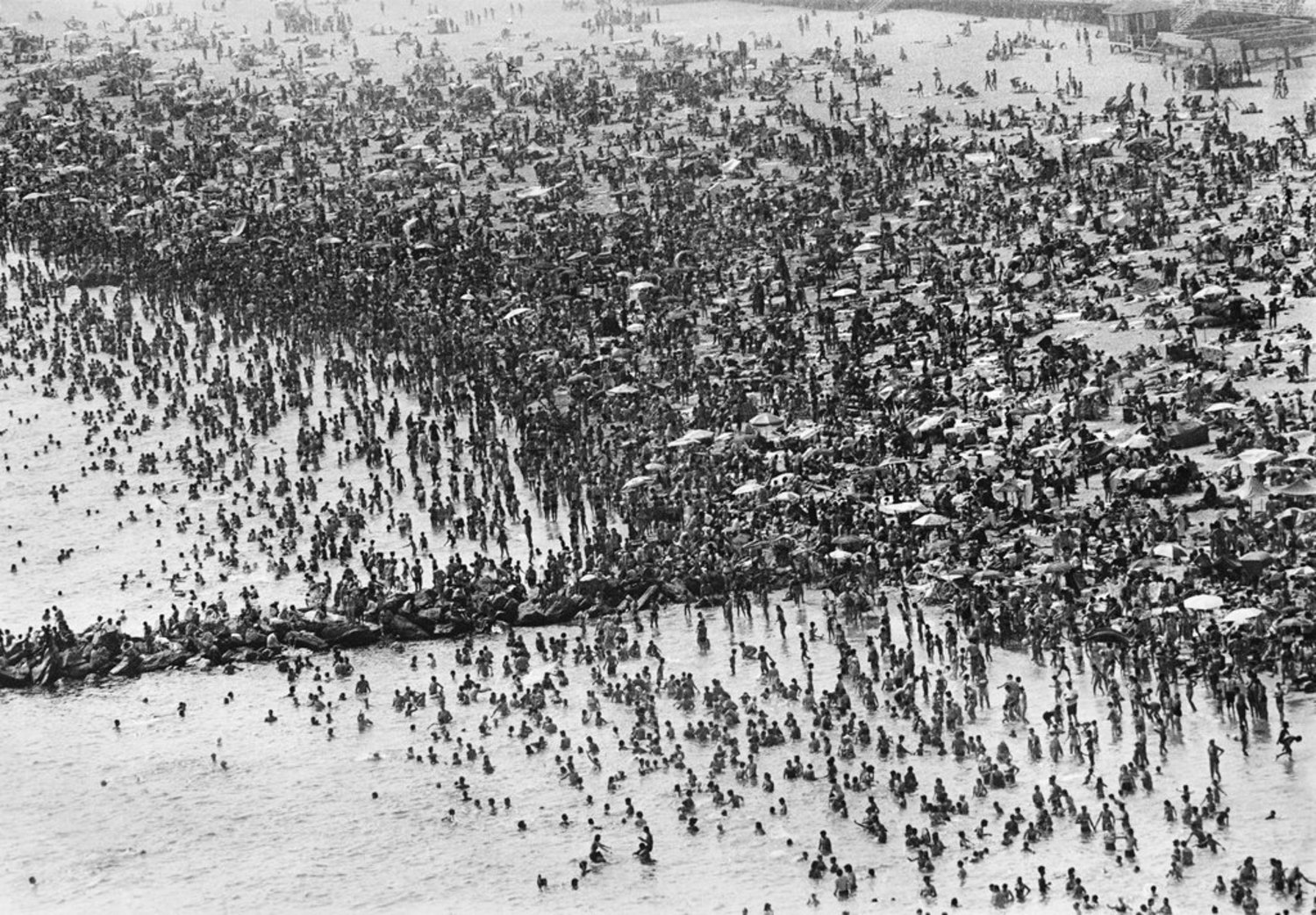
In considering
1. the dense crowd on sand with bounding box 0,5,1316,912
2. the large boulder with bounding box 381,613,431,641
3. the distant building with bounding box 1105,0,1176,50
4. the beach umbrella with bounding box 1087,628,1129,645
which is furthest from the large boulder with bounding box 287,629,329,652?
the distant building with bounding box 1105,0,1176,50

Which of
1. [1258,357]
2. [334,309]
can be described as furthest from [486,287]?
[1258,357]

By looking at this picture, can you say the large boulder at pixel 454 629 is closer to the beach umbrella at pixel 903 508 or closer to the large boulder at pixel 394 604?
the large boulder at pixel 394 604

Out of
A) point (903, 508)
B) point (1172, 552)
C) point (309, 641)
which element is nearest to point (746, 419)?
point (903, 508)

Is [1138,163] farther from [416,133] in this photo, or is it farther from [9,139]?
[9,139]

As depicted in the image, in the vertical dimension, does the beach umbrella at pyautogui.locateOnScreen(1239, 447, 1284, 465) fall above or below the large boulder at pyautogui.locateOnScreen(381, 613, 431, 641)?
above

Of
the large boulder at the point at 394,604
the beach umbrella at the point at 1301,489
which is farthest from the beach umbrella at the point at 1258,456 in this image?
the large boulder at the point at 394,604

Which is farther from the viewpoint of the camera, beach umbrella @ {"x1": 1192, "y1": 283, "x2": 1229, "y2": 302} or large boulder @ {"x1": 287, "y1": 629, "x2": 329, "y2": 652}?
beach umbrella @ {"x1": 1192, "y1": 283, "x2": 1229, "y2": 302}

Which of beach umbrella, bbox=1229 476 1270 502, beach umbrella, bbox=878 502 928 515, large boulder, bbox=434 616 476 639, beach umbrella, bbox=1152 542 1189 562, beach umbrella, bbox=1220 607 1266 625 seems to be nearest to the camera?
beach umbrella, bbox=1220 607 1266 625

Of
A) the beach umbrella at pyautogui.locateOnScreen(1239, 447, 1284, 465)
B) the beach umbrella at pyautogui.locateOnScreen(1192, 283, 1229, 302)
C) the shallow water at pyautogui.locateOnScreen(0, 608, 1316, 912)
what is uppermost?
the beach umbrella at pyautogui.locateOnScreen(1192, 283, 1229, 302)

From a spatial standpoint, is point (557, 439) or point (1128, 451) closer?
point (1128, 451)

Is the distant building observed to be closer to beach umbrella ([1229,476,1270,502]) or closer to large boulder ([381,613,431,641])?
beach umbrella ([1229,476,1270,502])
